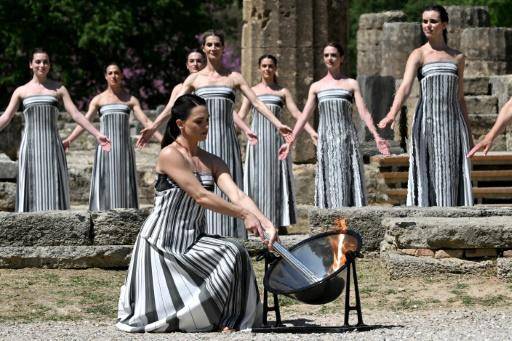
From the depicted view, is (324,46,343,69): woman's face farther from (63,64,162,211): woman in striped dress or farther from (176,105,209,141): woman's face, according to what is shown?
(176,105,209,141): woman's face

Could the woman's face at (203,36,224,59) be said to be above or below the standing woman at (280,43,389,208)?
above

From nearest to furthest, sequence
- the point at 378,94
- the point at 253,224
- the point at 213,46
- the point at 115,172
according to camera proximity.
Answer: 1. the point at 253,224
2. the point at 213,46
3. the point at 115,172
4. the point at 378,94

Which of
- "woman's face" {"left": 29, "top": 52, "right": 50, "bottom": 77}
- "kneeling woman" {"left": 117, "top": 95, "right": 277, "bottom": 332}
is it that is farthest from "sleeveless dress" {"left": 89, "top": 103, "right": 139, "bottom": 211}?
"kneeling woman" {"left": 117, "top": 95, "right": 277, "bottom": 332}

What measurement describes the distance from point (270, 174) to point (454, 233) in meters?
4.29

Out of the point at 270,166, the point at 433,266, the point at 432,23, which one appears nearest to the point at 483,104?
the point at 270,166

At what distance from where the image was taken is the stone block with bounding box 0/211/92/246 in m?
14.6

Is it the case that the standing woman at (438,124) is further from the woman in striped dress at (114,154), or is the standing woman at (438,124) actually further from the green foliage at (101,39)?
the green foliage at (101,39)

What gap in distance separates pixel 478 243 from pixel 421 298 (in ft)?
2.57

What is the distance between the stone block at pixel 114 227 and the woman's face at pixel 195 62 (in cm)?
282

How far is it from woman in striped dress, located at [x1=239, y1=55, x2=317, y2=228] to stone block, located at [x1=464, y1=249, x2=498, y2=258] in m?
3.91

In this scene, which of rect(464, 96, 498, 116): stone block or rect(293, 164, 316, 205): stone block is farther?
rect(464, 96, 498, 116): stone block

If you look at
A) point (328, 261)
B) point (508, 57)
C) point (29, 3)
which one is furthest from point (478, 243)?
point (29, 3)

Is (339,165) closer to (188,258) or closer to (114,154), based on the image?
(114,154)

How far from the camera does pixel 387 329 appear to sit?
1138cm
